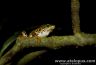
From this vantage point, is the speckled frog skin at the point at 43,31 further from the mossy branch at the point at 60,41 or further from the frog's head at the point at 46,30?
the mossy branch at the point at 60,41

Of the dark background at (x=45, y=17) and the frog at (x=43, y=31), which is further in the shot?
the dark background at (x=45, y=17)

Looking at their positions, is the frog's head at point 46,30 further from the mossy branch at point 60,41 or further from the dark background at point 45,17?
the dark background at point 45,17

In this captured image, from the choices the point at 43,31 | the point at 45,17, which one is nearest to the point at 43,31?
the point at 43,31

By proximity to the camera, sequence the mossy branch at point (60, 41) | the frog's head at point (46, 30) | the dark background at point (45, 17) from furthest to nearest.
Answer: the dark background at point (45, 17)
the frog's head at point (46, 30)
the mossy branch at point (60, 41)

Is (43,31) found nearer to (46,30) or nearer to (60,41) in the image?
A: (46,30)

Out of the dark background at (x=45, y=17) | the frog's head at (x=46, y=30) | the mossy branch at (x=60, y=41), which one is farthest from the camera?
the dark background at (x=45, y=17)

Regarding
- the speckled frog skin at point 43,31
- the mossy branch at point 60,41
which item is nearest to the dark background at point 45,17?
the speckled frog skin at point 43,31

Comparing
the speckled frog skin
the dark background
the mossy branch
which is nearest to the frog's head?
the speckled frog skin

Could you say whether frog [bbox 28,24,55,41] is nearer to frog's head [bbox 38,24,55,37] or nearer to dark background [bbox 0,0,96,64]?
frog's head [bbox 38,24,55,37]
